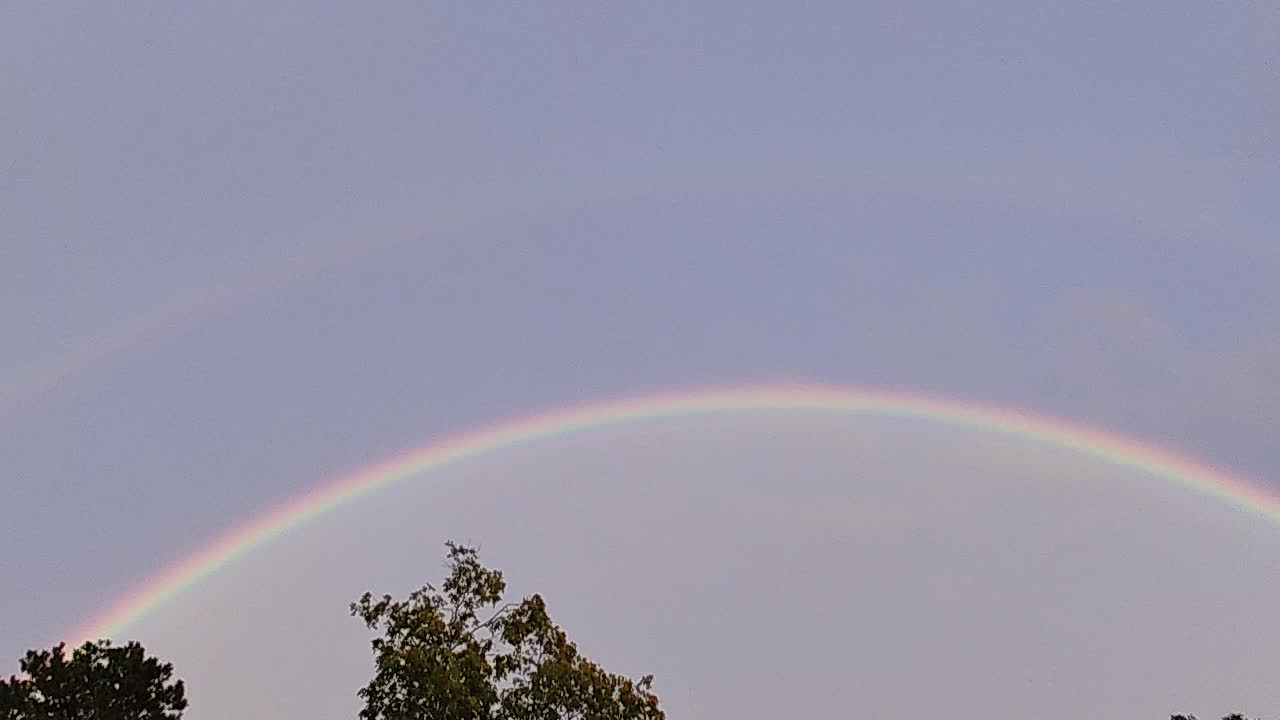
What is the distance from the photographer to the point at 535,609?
1256 inches

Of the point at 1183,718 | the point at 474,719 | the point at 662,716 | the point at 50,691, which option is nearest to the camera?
the point at 474,719

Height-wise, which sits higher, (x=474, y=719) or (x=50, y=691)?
(x=50, y=691)

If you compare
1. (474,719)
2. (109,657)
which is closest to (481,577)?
(474,719)

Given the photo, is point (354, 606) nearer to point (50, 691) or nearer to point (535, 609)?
point (535, 609)

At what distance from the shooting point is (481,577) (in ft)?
105

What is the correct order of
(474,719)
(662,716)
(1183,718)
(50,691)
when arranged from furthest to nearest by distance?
(1183,718)
(50,691)
(662,716)
(474,719)

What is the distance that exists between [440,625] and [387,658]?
5.33 ft

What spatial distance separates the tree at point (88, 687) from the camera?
42188 millimetres

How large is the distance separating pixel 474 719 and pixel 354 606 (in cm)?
475

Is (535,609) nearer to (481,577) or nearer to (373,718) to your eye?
(481,577)

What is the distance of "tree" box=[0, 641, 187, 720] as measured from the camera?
42188 millimetres

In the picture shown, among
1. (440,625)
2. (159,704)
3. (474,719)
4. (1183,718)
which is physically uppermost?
(1183,718)

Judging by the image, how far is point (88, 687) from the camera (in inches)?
1695

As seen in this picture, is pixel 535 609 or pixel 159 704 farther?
pixel 159 704
